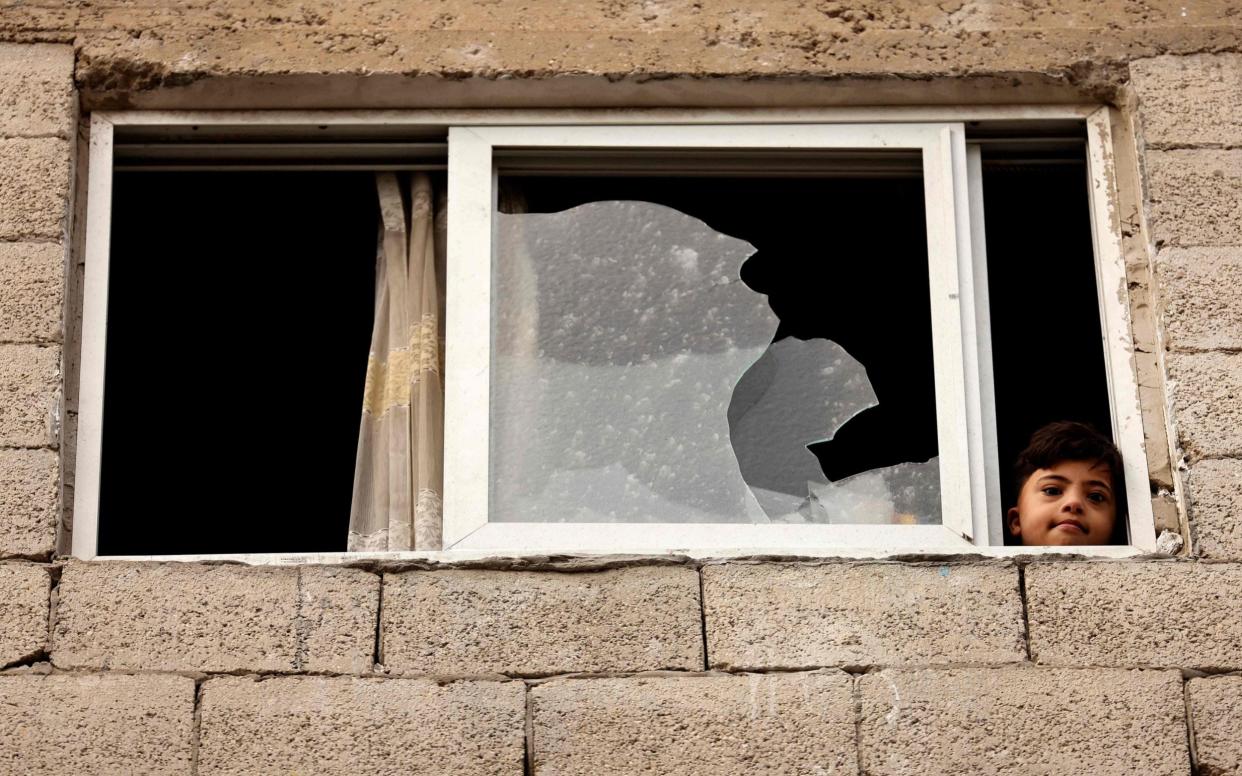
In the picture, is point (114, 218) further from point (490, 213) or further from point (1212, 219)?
point (1212, 219)

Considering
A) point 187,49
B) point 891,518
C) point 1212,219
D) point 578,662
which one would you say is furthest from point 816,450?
point 187,49

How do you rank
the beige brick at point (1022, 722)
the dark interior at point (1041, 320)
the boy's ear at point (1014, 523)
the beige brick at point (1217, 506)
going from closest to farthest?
the beige brick at point (1022, 722), the beige brick at point (1217, 506), the boy's ear at point (1014, 523), the dark interior at point (1041, 320)

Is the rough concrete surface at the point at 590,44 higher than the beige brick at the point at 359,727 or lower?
higher

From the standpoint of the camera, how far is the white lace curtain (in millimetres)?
4082

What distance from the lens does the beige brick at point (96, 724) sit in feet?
11.8

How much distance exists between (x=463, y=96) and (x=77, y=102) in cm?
96

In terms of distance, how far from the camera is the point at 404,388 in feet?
13.8

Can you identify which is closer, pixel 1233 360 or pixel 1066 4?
pixel 1233 360

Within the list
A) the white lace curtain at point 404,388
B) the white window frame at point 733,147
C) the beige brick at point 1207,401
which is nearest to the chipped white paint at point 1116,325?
the white window frame at point 733,147

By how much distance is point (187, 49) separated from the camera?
423cm

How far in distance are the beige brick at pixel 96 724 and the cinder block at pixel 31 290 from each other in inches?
32.3

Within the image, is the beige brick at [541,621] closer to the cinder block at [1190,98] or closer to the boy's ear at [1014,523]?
→ the boy's ear at [1014,523]

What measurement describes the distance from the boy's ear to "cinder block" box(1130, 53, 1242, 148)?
0.97 metres

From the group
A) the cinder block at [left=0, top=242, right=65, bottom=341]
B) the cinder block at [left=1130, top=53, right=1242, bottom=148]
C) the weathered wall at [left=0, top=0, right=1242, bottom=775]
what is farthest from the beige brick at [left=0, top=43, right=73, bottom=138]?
the cinder block at [left=1130, top=53, right=1242, bottom=148]
